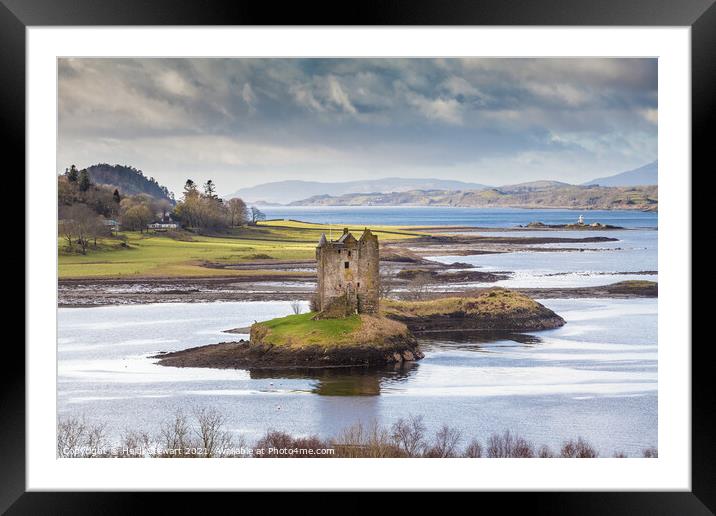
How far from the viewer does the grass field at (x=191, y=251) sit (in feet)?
45.8

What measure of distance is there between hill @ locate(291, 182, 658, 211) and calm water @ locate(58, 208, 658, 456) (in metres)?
0.27

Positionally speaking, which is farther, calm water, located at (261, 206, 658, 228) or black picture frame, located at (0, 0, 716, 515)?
calm water, located at (261, 206, 658, 228)

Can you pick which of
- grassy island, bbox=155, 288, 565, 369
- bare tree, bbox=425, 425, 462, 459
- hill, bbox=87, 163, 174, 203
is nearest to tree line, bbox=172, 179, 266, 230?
hill, bbox=87, 163, 174, 203

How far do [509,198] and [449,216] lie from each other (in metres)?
1.93

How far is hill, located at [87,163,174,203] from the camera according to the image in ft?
44.1

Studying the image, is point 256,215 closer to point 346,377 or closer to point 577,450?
point 346,377

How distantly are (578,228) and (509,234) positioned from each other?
1.82m

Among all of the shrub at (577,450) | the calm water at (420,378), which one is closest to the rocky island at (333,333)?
the calm water at (420,378)

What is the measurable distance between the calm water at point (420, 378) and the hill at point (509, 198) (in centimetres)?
27

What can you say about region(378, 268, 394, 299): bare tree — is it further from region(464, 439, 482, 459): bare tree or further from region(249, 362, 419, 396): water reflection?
region(464, 439, 482, 459): bare tree

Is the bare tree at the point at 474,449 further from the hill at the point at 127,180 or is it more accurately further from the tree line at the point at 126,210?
the hill at the point at 127,180

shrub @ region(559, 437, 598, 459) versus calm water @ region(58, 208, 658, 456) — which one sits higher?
calm water @ region(58, 208, 658, 456)
